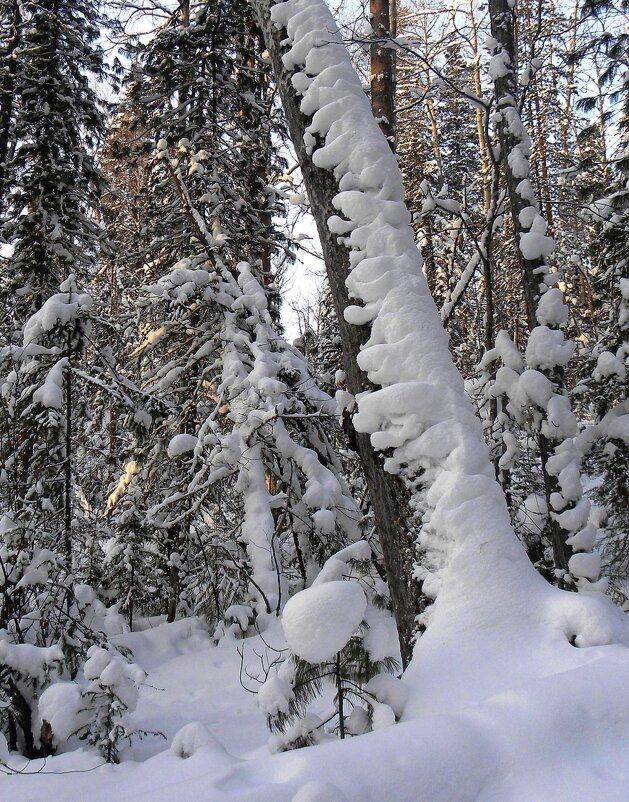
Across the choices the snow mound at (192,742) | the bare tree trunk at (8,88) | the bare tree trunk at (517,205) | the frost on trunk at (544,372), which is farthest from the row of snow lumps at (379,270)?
the bare tree trunk at (8,88)

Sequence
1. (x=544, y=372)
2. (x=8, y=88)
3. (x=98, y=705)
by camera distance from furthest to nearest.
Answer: (x=8, y=88), (x=544, y=372), (x=98, y=705)

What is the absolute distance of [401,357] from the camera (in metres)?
2.66

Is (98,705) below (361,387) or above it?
below

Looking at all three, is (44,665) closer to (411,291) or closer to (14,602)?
(14,602)

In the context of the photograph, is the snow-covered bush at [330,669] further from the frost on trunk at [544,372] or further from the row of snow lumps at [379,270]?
the frost on trunk at [544,372]

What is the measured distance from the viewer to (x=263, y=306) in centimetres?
633

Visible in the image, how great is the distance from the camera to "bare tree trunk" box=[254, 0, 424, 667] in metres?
2.51

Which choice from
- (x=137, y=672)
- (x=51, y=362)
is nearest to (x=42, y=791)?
(x=137, y=672)

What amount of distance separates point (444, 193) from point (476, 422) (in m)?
4.03

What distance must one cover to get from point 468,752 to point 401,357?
1.59 metres

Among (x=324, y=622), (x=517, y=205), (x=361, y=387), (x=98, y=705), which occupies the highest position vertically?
(x=517, y=205)

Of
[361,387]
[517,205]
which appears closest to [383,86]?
[517,205]

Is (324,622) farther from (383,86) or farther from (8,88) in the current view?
(8,88)

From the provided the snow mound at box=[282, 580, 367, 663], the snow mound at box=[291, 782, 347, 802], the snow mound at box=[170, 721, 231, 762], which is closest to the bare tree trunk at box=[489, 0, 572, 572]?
the snow mound at box=[282, 580, 367, 663]
